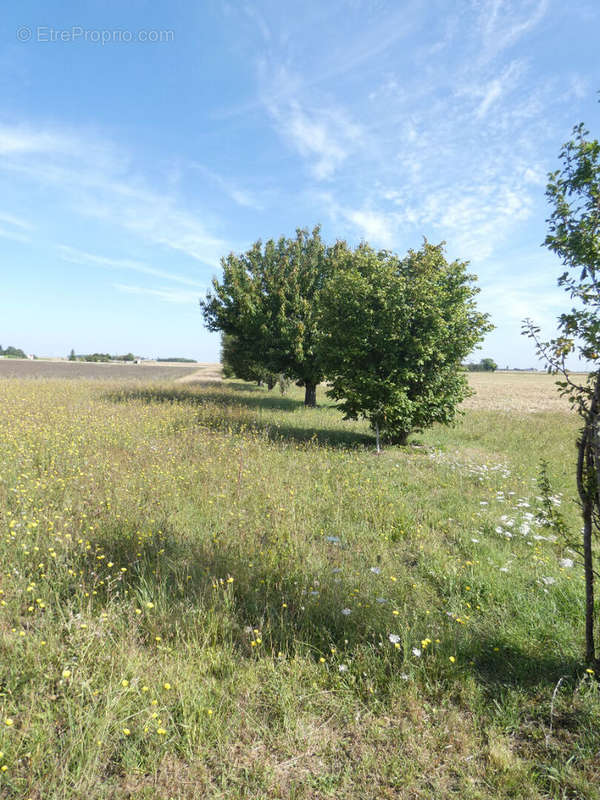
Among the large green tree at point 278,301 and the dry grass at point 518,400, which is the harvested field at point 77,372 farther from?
the dry grass at point 518,400

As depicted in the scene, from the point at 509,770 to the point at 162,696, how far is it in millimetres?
2396

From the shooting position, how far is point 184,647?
305 cm

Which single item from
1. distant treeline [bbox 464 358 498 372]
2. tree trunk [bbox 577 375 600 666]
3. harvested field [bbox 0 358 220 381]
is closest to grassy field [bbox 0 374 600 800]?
tree trunk [bbox 577 375 600 666]

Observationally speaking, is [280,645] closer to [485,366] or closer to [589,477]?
[589,477]

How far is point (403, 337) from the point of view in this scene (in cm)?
1008

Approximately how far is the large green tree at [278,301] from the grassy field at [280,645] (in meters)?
12.5

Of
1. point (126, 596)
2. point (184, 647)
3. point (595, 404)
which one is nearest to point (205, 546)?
point (126, 596)

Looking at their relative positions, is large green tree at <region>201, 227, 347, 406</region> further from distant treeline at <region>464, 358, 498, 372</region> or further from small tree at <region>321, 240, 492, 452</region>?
distant treeline at <region>464, 358, 498, 372</region>

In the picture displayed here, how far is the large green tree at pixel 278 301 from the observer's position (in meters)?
18.2

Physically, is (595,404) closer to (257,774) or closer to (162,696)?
(257,774)

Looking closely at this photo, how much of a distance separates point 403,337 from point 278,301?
10.2 metres

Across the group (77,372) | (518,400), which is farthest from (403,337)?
(77,372)

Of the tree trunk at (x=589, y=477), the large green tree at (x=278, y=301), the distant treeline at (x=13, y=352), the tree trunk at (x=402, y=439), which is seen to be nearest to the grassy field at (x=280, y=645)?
the tree trunk at (x=589, y=477)

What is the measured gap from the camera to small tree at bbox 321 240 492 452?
10000 millimetres
